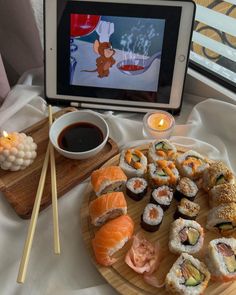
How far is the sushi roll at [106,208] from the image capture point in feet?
2.79

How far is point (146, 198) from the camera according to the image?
0.96 metres

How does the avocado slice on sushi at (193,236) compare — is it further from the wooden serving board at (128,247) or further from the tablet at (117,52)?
the tablet at (117,52)

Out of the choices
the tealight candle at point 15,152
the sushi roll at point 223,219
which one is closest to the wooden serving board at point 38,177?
the tealight candle at point 15,152

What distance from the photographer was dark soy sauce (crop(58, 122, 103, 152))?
102 cm

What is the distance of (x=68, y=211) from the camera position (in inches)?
37.6

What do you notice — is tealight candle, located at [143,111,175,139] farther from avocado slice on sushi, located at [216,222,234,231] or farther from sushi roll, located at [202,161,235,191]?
avocado slice on sushi, located at [216,222,234,231]

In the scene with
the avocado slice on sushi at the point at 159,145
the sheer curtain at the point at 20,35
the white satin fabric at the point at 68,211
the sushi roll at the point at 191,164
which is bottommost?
the white satin fabric at the point at 68,211

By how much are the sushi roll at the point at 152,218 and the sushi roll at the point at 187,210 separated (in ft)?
0.15

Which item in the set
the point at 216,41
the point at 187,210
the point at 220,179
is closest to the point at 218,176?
the point at 220,179

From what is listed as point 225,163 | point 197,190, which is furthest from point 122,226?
point 225,163

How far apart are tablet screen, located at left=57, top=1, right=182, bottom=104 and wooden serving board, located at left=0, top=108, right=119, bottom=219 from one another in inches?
7.2

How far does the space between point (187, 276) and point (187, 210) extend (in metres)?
0.17

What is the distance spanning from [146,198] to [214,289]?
275 mm

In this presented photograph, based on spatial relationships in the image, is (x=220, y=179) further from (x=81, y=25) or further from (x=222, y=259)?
(x=81, y=25)
